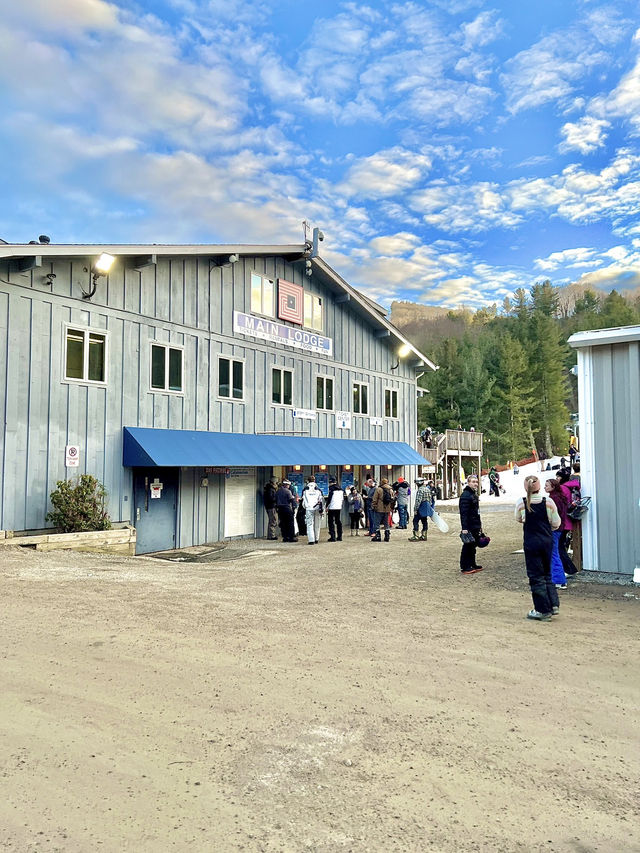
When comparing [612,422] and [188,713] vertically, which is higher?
[612,422]

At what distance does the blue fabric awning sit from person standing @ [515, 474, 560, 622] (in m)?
9.29

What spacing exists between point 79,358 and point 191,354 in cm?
342

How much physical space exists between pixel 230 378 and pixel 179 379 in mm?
1925

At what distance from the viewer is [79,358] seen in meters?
13.9

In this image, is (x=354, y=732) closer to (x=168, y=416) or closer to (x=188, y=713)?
(x=188, y=713)

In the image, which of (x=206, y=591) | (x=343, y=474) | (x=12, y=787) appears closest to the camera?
(x=12, y=787)

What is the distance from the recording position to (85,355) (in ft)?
46.0

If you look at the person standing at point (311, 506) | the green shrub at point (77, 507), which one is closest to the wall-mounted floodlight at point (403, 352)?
the person standing at point (311, 506)

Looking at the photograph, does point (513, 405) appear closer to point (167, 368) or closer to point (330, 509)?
point (330, 509)

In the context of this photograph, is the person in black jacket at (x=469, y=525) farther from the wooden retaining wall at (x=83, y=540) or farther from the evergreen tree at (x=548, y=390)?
the evergreen tree at (x=548, y=390)

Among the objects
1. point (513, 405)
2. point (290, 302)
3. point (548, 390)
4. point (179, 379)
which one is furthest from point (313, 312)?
point (548, 390)

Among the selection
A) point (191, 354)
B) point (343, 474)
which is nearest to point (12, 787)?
point (191, 354)

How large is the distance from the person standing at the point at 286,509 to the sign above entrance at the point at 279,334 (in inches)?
194

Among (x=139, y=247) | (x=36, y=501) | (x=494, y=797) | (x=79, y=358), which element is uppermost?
(x=139, y=247)
